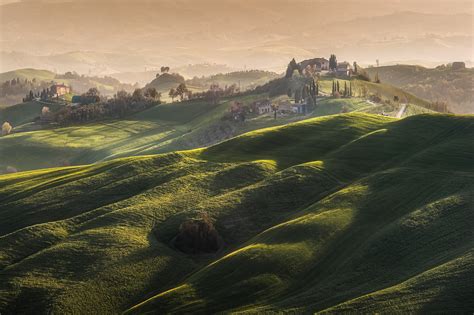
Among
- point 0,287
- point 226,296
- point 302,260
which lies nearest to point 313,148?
point 302,260

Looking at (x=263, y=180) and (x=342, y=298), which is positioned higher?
(x=263, y=180)

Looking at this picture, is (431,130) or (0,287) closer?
(0,287)

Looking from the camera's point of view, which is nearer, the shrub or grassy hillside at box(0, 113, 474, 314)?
grassy hillside at box(0, 113, 474, 314)

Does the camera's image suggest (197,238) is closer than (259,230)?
Yes

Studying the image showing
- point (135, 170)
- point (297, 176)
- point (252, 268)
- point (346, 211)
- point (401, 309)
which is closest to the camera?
point (401, 309)

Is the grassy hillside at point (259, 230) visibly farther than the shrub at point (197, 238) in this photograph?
No

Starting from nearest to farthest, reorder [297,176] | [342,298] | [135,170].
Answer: [342,298] < [297,176] < [135,170]

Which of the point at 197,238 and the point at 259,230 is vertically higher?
the point at 197,238

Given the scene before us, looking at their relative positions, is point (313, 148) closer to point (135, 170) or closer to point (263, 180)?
point (263, 180)
